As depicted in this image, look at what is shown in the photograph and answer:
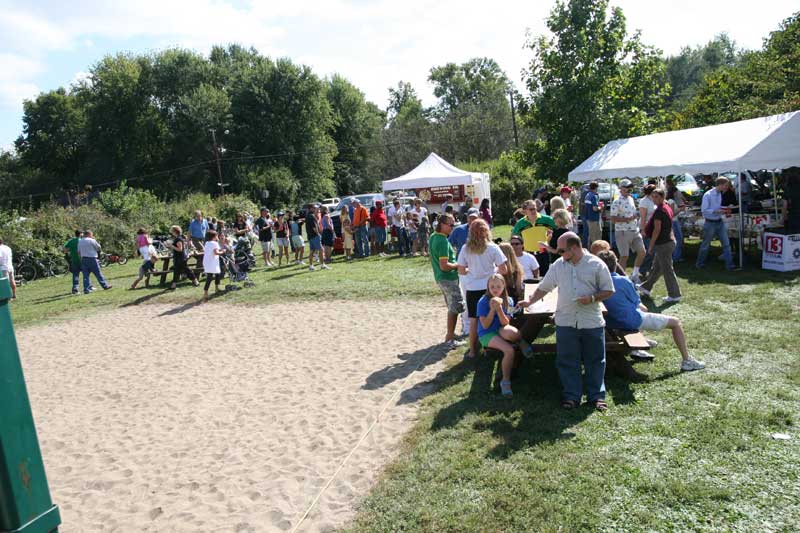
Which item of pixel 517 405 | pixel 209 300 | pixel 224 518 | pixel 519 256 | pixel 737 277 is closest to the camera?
pixel 224 518

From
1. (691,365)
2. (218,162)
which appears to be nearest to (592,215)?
(691,365)

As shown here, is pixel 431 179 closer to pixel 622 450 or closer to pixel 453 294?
pixel 453 294

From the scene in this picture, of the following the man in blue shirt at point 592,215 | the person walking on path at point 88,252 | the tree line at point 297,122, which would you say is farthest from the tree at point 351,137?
the man in blue shirt at point 592,215

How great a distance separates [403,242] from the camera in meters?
17.9

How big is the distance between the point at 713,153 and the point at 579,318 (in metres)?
8.60

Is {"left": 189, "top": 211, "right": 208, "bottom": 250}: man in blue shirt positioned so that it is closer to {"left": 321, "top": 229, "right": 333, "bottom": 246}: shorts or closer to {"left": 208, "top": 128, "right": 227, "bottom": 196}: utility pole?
{"left": 321, "top": 229, "right": 333, "bottom": 246}: shorts

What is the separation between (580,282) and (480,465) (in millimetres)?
1900

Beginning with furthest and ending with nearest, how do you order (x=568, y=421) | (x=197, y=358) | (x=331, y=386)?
(x=197, y=358) < (x=331, y=386) < (x=568, y=421)

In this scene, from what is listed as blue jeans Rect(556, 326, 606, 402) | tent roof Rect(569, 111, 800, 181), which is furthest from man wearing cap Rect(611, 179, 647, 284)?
blue jeans Rect(556, 326, 606, 402)

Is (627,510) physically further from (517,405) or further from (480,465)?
(517,405)

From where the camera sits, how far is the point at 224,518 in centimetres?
430

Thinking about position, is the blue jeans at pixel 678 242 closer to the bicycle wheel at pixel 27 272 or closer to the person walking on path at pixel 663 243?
the person walking on path at pixel 663 243

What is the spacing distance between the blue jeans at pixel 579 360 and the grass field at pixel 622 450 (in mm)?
204

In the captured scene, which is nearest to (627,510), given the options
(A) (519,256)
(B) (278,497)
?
(B) (278,497)
